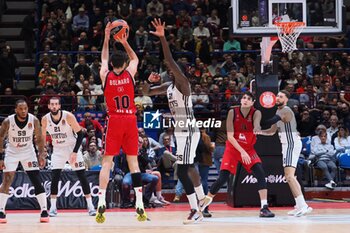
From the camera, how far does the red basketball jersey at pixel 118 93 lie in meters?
10.5

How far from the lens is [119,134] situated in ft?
34.6

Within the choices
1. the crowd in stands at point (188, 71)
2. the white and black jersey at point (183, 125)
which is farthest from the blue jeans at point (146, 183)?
the white and black jersey at point (183, 125)

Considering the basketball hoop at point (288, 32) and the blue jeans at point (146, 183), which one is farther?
the blue jeans at point (146, 183)

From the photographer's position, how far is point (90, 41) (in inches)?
838

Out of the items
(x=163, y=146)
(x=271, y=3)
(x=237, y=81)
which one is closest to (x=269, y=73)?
(x=271, y=3)

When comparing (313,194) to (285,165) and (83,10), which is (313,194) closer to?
(285,165)

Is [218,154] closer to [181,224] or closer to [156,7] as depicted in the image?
[181,224]

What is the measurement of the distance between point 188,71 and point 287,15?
12.8ft

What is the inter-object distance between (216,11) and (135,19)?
7.80ft

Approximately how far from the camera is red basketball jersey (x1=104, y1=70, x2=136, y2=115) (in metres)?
10.5

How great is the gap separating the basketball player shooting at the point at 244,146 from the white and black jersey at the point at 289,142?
2.55 ft

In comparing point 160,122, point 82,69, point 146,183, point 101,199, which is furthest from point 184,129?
point 82,69

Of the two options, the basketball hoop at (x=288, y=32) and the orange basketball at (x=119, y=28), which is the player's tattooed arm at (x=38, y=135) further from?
the basketball hoop at (x=288, y=32)

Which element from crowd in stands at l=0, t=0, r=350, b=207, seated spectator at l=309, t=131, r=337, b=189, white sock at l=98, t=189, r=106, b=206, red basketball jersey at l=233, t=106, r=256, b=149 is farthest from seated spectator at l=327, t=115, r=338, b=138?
white sock at l=98, t=189, r=106, b=206
